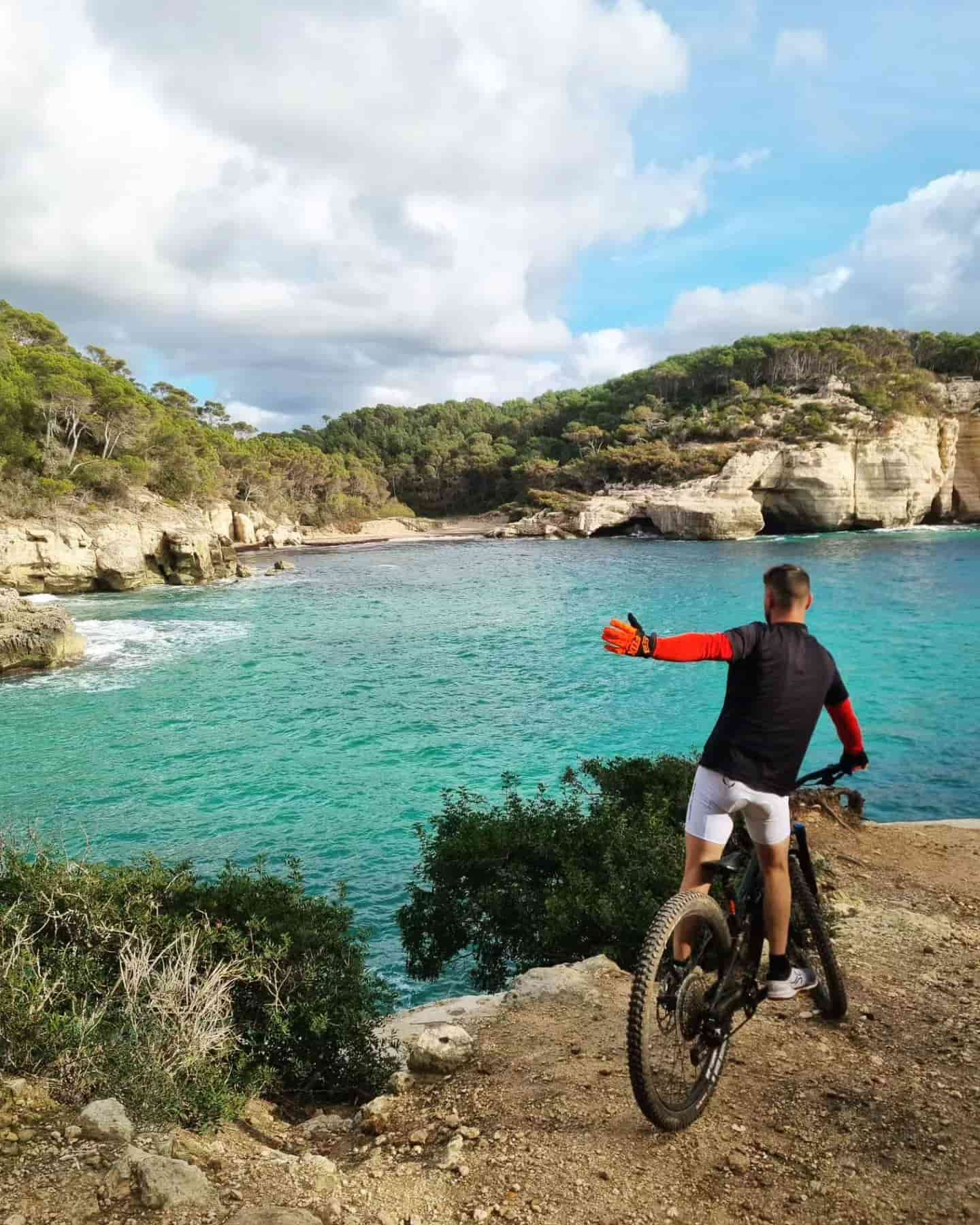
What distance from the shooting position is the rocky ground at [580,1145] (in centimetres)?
286

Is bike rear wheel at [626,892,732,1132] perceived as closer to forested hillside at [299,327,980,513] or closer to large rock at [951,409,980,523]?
forested hillside at [299,327,980,513]

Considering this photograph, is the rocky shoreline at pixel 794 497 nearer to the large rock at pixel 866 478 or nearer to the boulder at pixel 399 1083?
the large rock at pixel 866 478

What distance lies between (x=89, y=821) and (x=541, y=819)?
820cm

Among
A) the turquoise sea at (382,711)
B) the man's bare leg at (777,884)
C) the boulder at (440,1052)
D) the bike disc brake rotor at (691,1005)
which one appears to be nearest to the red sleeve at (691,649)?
the man's bare leg at (777,884)

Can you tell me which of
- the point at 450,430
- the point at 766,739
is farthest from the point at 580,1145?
the point at 450,430

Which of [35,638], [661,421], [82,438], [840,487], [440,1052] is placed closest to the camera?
[440,1052]

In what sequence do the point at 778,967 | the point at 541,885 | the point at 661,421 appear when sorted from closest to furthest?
the point at 778,967 → the point at 541,885 → the point at 661,421

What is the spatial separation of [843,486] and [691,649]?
65.7 m

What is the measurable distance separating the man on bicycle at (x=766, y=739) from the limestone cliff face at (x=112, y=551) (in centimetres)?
3863

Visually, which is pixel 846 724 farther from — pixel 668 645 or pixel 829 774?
pixel 668 645

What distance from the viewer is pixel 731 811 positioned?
11.6ft

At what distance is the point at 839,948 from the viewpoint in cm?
540

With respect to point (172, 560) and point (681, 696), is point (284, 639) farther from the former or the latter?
point (172, 560)

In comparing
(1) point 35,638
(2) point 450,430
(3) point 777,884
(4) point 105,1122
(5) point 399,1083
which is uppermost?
(2) point 450,430
